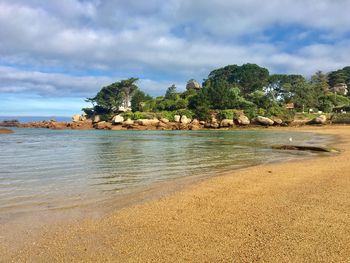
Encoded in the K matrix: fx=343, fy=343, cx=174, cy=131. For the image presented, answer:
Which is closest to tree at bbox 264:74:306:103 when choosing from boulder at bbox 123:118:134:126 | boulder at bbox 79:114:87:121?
boulder at bbox 123:118:134:126

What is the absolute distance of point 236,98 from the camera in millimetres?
91438

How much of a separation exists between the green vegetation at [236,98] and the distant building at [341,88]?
1.74 m

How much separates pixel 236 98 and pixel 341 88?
49211 mm

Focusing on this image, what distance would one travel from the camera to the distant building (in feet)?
381

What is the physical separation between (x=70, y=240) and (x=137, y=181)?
6.80 meters

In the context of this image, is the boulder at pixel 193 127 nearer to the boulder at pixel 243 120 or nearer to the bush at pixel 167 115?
the bush at pixel 167 115

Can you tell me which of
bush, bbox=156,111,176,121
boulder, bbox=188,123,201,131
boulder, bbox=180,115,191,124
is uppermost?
bush, bbox=156,111,176,121

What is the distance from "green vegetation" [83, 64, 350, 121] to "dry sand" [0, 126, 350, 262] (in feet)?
229

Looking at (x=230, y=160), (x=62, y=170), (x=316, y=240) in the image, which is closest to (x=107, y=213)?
(x=316, y=240)

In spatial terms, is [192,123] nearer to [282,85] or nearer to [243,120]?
[243,120]

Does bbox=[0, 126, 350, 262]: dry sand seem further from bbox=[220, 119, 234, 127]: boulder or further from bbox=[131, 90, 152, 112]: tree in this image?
bbox=[131, 90, 152, 112]: tree

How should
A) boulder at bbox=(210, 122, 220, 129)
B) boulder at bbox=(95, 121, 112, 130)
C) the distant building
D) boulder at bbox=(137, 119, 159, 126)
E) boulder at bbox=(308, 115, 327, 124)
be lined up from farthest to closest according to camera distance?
the distant building
boulder at bbox=(95, 121, 112, 130)
boulder at bbox=(137, 119, 159, 126)
boulder at bbox=(210, 122, 220, 129)
boulder at bbox=(308, 115, 327, 124)

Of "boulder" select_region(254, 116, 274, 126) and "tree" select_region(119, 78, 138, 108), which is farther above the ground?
"tree" select_region(119, 78, 138, 108)

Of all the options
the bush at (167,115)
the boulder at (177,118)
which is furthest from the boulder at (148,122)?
the boulder at (177,118)
